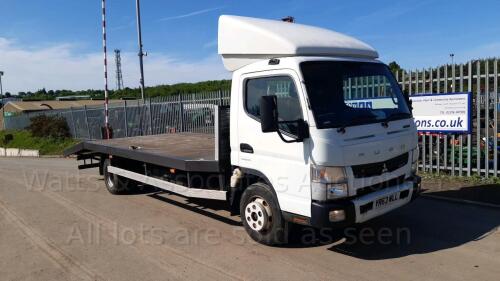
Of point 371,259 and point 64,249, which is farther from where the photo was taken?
point 64,249

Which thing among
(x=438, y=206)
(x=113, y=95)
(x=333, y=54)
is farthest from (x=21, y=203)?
(x=113, y=95)

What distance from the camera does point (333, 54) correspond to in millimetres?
5332

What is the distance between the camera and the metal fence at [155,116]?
49.3ft

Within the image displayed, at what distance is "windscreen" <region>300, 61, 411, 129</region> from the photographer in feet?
15.8

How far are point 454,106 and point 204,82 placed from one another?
1486 inches

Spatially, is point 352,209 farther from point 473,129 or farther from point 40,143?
point 40,143

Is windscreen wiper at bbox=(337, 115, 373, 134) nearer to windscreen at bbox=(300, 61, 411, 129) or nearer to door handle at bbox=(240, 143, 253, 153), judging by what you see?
windscreen at bbox=(300, 61, 411, 129)

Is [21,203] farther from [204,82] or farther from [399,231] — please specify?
[204,82]

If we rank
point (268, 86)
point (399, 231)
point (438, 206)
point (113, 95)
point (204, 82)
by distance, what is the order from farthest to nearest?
point (113, 95) → point (204, 82) → point (438, 206) → point (399, 231) → point (268, 86)

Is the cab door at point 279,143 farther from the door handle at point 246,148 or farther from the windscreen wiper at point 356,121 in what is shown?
the windscreen wiper at point 356,121

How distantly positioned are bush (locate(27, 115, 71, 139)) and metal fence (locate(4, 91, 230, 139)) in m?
0.75

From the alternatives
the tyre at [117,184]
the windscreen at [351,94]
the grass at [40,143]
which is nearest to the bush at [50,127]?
the grass at [40,143]

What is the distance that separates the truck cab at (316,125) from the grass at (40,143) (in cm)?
1867

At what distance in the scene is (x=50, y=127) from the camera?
26656 mm
